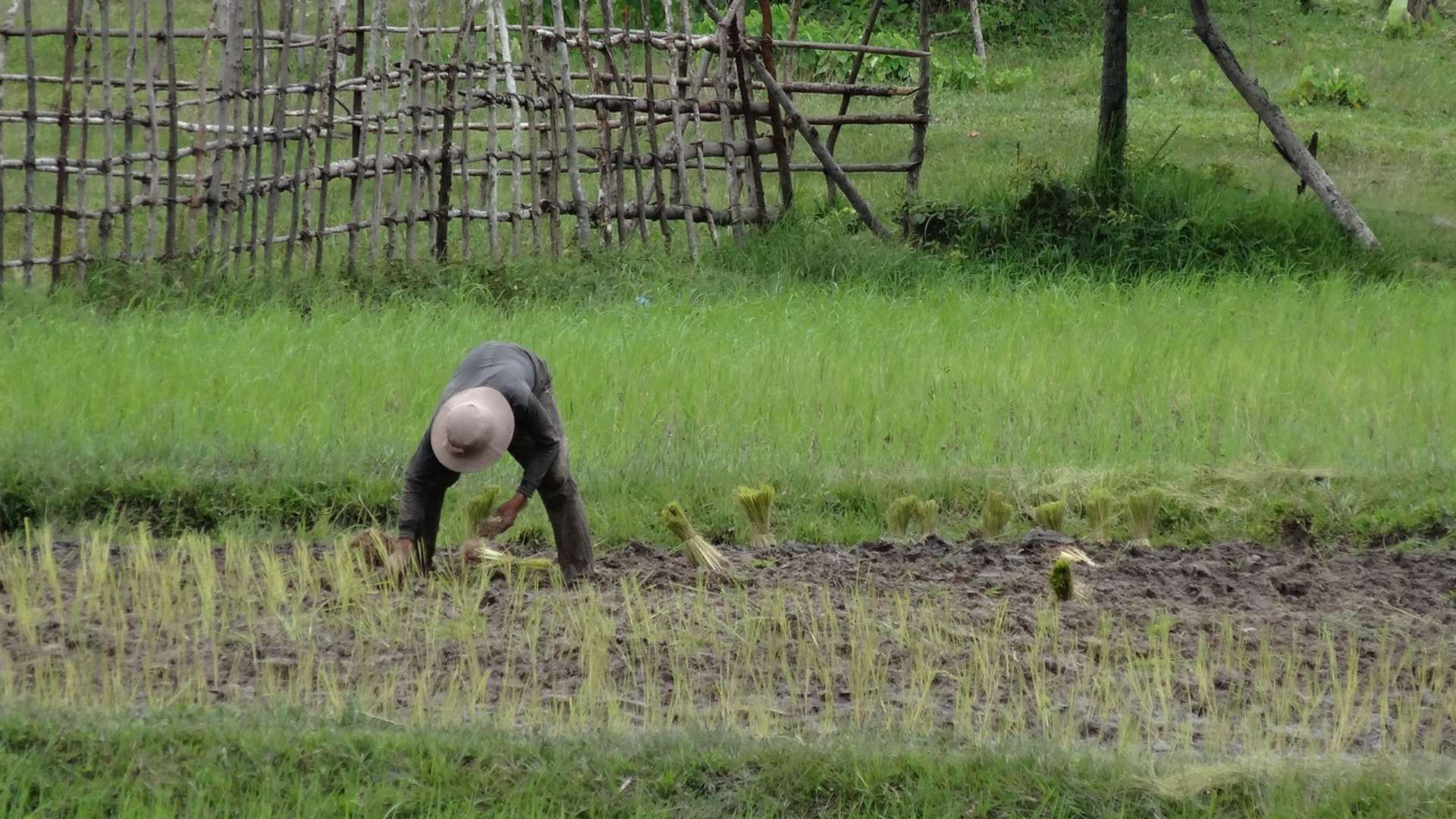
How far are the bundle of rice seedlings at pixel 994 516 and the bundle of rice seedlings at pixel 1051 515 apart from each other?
0.41 feet

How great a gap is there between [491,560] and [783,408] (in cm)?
217

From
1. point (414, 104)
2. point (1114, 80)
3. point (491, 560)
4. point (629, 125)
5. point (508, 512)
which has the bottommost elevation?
point (491, 560)

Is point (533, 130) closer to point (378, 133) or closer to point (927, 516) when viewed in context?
point (378, 133)

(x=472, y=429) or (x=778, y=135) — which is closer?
(x=472, y=429)

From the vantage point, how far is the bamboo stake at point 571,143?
10.0 metres

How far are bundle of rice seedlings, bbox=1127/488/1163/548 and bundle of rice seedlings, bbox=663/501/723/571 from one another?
1.62 m

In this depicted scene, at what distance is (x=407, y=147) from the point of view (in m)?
11.2

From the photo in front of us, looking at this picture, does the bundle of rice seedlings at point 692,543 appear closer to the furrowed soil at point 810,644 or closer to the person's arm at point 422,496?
the furrowed soil at point 810,644

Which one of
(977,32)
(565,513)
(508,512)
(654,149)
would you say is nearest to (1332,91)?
(977,32)

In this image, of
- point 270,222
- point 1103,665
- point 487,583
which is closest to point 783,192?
point 270,222

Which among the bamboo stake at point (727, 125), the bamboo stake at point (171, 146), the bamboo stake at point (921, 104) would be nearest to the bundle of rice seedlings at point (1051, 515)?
the bamboo stake at point (727, 125)

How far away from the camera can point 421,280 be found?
9.52 m

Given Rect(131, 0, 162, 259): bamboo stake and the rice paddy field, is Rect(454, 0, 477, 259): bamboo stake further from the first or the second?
Rect(131, 0, 162, 259): bamboo stake

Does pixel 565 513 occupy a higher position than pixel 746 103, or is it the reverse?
pixel 746 103
